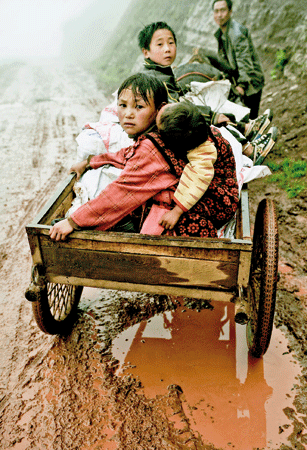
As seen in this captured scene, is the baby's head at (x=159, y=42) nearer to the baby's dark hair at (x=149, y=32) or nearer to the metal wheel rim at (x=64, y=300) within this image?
the baby's dark hair at (x=149, y=32)

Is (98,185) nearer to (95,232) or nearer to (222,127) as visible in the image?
(95,232)

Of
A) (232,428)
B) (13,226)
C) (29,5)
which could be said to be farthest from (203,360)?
(29,5)

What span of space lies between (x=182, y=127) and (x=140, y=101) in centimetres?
42

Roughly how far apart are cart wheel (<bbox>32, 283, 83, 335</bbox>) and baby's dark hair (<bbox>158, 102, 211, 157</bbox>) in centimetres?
120

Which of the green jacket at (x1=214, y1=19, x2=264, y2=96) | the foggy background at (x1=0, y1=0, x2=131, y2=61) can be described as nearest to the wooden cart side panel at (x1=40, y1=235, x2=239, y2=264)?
the green jacket at (x1=214, y1=19, x2=264, y2=96)

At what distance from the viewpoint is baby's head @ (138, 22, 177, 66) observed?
3.12 meters

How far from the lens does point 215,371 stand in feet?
7.90

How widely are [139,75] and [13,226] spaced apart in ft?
9.01

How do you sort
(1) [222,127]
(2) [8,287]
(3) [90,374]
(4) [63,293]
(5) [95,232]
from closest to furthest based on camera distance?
(5) [95,232], (3) [90,374], (4) [63,293], (1) [222,127], (2) [8,287]

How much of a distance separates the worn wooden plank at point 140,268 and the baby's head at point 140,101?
0.84 m

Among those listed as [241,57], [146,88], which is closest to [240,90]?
[241,57]

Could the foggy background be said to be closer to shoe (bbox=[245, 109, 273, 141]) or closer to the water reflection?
shoe (bbox=[245, 109, 273, 141])

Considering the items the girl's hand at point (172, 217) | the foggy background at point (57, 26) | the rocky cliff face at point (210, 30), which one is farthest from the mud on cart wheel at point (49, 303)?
the foggy background at point (57, 26)

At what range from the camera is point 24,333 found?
274cm
